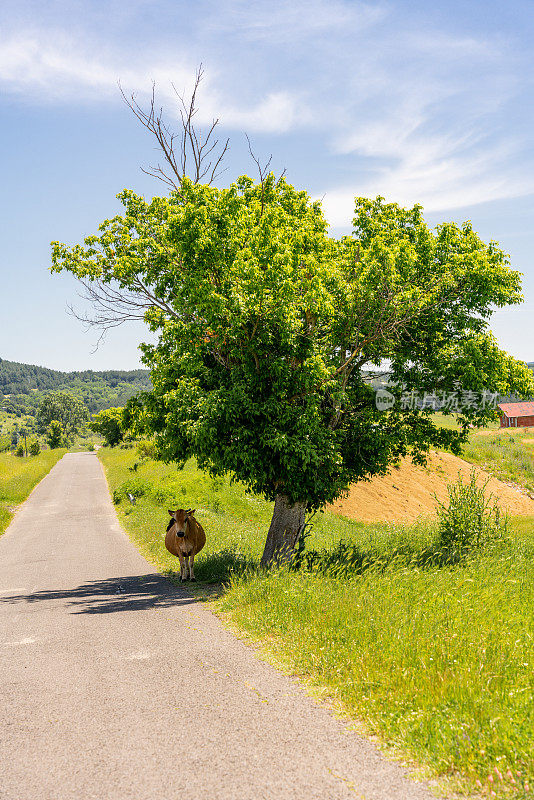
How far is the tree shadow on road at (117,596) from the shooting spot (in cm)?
1101

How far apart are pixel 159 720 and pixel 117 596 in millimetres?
7374

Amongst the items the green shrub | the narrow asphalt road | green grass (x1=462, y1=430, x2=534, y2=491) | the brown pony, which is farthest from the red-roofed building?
the narrow asphalt road

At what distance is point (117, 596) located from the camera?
12.3 m

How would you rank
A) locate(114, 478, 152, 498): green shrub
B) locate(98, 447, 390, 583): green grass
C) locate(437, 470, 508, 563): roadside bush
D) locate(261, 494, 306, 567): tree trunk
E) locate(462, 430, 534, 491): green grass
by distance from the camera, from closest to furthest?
Result: locate(437, 470, 508, 563): roadside bush, locate(261, 494, 306, 567): tree trunk, locate(98, 447, 390, 583): green grass, locate(114, 478, 152, 498): green shrub, locate(462, 430, 534, 491): green grass

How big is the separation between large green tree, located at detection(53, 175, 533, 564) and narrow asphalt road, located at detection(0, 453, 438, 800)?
4293 millimetres

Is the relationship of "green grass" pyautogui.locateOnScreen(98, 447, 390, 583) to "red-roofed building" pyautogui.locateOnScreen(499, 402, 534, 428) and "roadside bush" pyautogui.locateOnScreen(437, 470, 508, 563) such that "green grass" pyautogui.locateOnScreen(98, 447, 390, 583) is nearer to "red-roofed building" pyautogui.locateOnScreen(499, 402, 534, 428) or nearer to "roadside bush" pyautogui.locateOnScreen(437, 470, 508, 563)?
"roadside bush" pyautogui.locateOnScreen(437, 470, 508, 563)

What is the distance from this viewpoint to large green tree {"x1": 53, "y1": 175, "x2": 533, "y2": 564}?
40.5 feet

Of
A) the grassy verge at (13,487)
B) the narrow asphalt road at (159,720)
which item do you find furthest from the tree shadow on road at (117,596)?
the grassy verge at (13,487)

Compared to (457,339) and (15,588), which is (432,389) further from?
(15,588)

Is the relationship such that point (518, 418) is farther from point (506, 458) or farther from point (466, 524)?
point (466, 524)

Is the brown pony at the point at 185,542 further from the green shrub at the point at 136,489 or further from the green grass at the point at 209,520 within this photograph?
the green shrub at the point at 136,489

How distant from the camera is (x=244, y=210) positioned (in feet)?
41.4

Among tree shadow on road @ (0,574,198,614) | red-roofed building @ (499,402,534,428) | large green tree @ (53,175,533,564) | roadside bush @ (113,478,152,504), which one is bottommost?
roadside bush @ (113,478,152,504)

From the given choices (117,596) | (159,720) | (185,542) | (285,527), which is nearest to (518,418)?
(285,527)
